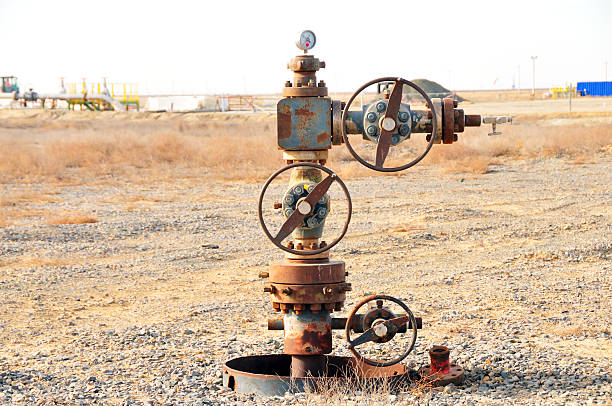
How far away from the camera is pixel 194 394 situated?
17.4 ft

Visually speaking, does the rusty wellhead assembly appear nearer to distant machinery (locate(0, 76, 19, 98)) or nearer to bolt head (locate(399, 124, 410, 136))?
bolt head (locate(399, 124, 410, 136))

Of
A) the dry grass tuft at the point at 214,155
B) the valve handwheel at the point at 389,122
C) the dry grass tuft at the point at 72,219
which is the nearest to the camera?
the valve handwheel at the point at 389,122

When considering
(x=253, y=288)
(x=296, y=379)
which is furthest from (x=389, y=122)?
(x=253, y=288)

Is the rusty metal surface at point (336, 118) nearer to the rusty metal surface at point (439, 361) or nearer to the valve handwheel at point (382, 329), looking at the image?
the valve handwheel at point (382, 329)

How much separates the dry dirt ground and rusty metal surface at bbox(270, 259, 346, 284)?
692 millimetres

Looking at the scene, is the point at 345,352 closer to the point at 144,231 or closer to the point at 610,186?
the point at 144,231

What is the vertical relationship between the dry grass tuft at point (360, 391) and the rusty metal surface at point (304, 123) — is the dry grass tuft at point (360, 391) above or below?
below

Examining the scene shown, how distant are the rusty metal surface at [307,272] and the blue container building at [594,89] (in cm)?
6812

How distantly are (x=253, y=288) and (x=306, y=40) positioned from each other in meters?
4.29

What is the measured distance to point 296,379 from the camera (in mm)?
5219

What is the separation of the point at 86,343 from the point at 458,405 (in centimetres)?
317

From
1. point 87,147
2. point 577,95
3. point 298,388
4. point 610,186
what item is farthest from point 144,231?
point 577,95

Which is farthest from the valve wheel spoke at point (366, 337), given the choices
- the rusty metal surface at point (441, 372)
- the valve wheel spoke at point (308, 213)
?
the valve wheel spoke at point (308, 213)

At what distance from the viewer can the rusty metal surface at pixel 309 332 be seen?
5117 mm
